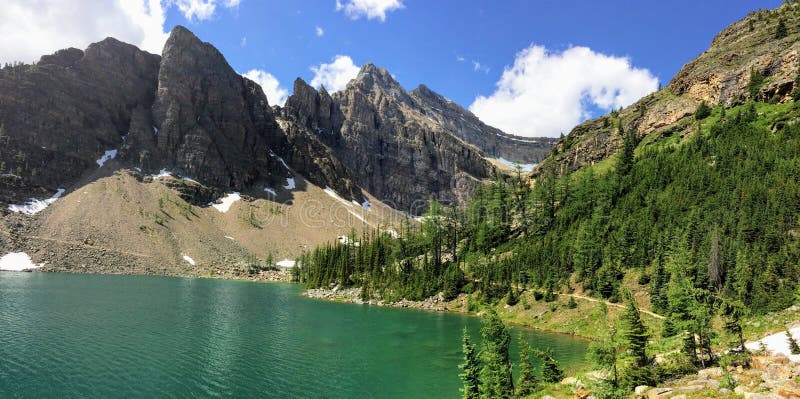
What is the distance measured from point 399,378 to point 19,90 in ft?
835

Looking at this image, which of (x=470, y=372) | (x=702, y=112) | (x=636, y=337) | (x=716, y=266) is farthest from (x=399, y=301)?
(x=702, y=112)

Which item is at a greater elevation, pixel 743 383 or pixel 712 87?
pixel 712 87

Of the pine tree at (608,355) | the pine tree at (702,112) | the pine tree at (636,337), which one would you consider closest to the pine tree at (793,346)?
the pine tree at (636,337)

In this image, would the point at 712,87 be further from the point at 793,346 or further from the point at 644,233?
the point at 793,346

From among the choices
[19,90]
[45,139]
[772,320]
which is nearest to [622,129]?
[772,320]

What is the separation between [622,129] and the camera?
5472 inches

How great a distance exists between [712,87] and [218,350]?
146853 mm

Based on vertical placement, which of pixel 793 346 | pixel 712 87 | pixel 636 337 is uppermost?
pixel 712 87

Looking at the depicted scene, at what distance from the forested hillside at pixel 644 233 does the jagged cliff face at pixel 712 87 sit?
6231mm

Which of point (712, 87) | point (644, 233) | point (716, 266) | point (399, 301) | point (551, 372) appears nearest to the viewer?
point (551, 372)

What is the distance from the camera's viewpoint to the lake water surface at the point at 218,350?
35.0 meters

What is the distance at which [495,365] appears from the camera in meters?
28.8

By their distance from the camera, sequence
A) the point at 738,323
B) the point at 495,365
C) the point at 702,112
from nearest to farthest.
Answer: the point at 738,323
the point at 495,365
the point at 702,112

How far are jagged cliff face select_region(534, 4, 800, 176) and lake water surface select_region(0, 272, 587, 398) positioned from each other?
308 feet
